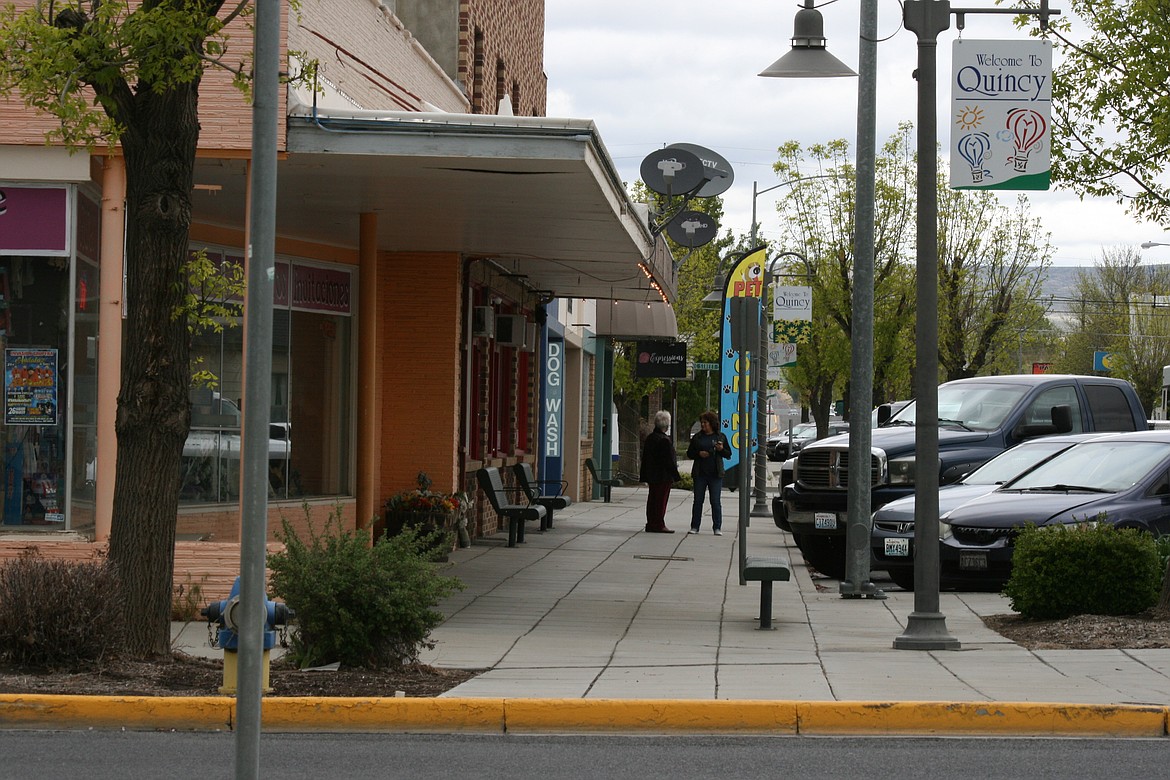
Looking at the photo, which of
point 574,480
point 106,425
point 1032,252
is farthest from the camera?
point 1032,252

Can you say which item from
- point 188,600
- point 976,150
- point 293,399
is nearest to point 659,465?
point 293,399

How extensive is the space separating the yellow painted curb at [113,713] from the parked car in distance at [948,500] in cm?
798

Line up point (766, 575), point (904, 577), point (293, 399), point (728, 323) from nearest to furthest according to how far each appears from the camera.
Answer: point (766, 575) < point (904, 577) < point (293, 399) < point (728, 323)

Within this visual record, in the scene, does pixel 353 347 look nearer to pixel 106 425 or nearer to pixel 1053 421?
pixel 106 425

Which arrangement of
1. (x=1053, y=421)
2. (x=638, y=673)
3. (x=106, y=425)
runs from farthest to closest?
1. (x=1053, y=421)
2. (x=106, y=425)
3. (x=638, y=673)

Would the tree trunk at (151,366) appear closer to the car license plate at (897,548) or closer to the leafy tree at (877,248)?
the car license plate at (897,548)

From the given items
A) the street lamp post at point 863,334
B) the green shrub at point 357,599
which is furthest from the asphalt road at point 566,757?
the street lamp post at point 863,334

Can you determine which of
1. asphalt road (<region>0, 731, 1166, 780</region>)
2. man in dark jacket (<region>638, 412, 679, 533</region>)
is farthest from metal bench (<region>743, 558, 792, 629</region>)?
man in dark jacket (<region>638, 412, 679, 533</region>)

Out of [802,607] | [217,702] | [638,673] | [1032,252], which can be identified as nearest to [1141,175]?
[802,607]

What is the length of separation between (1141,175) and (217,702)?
1015 centimetres

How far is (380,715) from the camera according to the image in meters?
8.05

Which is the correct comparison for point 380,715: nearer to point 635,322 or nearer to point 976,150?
point 976,150

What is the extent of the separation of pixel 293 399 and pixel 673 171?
5.70 meters

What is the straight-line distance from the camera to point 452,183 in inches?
490
